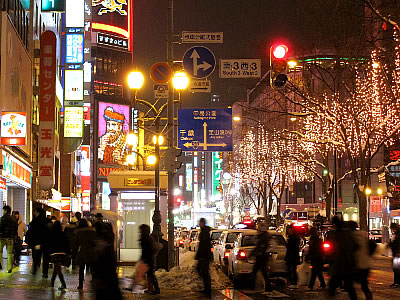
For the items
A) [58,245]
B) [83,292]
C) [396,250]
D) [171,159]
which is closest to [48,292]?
[83,292]

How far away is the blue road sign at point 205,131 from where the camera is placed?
2502 cm

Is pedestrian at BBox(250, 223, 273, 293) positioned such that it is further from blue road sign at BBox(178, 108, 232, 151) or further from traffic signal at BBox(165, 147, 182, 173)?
blue road sign at BBox(178, 108, 232, 151)

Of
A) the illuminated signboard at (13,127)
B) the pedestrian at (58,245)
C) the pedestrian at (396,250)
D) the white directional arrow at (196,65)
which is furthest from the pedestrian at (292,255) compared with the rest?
the illuminated signboard at (13,127)

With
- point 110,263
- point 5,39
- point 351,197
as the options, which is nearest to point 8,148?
point 5,39

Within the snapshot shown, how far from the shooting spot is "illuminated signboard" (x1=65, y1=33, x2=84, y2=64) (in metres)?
42.2

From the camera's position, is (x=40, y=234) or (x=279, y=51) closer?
(x=279, y=51)

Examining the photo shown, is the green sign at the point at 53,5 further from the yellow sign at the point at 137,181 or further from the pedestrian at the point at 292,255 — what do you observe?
the pedestrian at the point at 292,255

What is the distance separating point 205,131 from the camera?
82.3 feet

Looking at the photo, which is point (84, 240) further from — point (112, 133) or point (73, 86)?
point (112, 133)

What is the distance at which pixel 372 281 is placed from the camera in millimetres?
21812

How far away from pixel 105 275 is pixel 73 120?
34.5m

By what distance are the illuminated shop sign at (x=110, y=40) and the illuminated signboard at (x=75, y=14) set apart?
77.9 meters

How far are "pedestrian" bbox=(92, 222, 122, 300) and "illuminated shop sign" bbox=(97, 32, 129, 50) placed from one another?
378 feet

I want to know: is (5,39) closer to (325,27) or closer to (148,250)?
(325,27)
